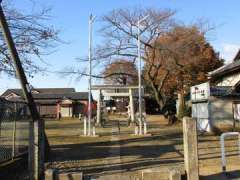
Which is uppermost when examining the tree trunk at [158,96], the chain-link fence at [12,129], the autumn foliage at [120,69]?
the autumn foliage at [120,69]

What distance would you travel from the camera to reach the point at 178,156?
1666 cm

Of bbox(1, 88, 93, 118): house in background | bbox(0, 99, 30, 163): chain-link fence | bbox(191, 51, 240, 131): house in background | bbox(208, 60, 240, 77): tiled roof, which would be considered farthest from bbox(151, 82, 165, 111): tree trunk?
bbox(0, 99, 30, 163): chain-link fence

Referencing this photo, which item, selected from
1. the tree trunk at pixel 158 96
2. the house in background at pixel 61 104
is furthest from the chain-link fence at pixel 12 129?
the house in background at pixel 61 104

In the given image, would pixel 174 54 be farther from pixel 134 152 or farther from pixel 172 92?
pixel 134 152

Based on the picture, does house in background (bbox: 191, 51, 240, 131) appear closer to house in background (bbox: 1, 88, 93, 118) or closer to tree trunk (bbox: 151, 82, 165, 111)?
tree trunk (bbox: 151, 82, 165, 111)

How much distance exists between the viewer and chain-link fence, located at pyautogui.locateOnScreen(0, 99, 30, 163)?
41.0ft

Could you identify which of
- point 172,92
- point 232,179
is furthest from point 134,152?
point 172,92

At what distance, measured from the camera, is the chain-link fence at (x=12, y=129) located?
12.5 m

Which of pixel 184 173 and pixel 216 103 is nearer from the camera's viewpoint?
pixel 184 173

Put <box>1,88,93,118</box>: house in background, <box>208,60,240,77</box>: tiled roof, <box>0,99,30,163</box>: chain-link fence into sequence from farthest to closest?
<box>1,88,93,118</box>: house in background, <box>208,60,240,77</box>: tiled roof, <box>0,99,30,163</box>: chain-link fence

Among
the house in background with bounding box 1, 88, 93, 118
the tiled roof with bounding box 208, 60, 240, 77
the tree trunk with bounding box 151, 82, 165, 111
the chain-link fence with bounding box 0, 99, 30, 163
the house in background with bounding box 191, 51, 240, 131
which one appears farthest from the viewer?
the house in background with bounding box 1, 88, 93, 118

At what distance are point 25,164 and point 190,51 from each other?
1808 inches

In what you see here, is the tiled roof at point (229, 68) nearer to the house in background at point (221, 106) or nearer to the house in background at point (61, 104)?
the house in background at point (221, 106)

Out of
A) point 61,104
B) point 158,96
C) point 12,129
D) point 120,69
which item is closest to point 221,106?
point 12,129
